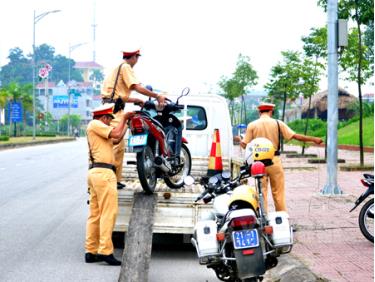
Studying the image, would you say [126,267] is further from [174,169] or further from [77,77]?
[77,77]

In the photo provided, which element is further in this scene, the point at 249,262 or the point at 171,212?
the point at 171,212

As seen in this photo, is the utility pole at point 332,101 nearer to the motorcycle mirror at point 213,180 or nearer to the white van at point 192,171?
the white van at point 192,171

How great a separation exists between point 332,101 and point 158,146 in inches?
266

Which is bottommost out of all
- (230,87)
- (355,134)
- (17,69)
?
(355,134)

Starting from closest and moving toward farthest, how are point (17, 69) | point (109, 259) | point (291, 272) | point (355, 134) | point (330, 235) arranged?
point (291, 272) < point (109, 259) < point (330, 235) < point (355, 134) < point (17, 69)

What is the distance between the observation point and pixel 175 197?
935 cm

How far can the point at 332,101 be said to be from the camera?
16.0 m

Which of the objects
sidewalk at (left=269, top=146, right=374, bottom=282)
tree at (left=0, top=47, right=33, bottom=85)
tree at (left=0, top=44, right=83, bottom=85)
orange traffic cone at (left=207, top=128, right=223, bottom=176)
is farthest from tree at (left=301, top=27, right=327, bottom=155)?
tree at (left=0, top=47, right=33, bottom=85)

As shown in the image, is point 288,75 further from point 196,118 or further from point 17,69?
point 17,69

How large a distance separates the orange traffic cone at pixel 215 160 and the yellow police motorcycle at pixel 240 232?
13.9 ft

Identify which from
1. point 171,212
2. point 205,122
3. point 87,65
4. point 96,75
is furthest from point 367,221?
point 96,75

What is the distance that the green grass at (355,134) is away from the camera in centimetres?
3786

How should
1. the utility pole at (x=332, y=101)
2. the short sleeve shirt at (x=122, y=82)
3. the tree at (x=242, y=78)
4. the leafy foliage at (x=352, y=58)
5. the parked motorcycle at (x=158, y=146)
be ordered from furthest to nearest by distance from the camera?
the tree at (x=242, y=78), the leafy foliage at (x=352, y=58), the utility pole at (x=332, y=101), the short sleeve shirt at (x=122, y=82), the parked motorcycle at (x=158, y=146)

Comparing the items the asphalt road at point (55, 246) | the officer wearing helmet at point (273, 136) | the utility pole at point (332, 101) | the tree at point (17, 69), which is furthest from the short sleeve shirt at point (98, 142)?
the tree at point (17, 69)
